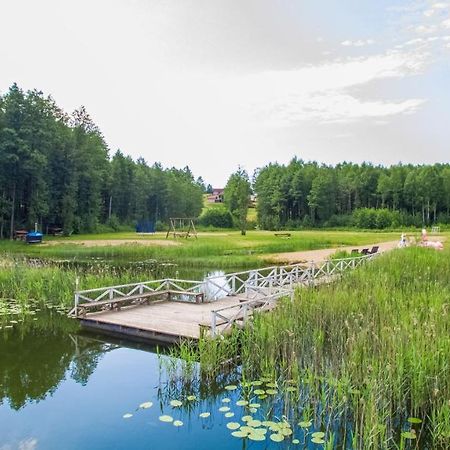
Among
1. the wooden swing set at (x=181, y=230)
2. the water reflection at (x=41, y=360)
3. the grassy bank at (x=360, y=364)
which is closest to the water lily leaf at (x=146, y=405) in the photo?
the grassy bank at (x=360, y=364)

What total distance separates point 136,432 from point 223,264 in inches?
865

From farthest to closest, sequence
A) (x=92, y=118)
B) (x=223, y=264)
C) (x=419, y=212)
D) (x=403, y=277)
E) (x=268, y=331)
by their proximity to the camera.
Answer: (x=419, y=212), (x=92, y=118), (x=223, y=264), (x=403, y=277), (x=268, y=331)

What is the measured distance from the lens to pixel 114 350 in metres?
10.9

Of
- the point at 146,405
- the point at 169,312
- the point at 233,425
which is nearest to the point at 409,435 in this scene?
the point at 233,425

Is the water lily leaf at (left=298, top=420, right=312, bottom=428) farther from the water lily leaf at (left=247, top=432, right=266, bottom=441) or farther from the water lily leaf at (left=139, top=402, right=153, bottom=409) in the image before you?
the water lily leaf at (left=139, top=402, right=153, bottom=409)

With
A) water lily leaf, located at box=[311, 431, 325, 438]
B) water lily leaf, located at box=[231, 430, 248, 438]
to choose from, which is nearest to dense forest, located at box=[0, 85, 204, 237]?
water lily leaf, located at box=[231, 430, 248, 438]

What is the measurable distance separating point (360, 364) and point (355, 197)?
8332cm

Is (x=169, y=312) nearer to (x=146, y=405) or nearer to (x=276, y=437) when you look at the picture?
(x=146, y=405)

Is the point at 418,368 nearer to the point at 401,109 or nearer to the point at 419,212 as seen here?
the point at 401,109

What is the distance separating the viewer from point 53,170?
48156 millimetres

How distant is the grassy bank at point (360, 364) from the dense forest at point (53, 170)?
116 ft

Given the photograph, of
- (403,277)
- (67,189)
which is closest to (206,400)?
(403,277)

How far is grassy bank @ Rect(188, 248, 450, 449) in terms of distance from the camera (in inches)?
239

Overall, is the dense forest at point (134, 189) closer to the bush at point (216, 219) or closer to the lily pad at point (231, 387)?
the bush at point (216, 219)
